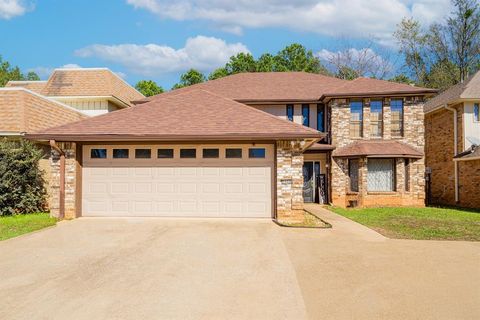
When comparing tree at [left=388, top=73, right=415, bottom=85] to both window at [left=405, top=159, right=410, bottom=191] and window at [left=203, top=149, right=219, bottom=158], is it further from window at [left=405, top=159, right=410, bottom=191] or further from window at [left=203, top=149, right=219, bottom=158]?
window at [left=203, top=149, right=219, bottom=158]

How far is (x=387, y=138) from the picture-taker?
17453 mm

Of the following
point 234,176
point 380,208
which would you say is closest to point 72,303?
point 234,176

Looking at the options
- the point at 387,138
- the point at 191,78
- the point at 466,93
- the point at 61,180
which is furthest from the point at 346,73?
the point at 61,180

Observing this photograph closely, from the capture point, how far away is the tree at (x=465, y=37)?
99.5 feet

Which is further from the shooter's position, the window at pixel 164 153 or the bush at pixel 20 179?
the bush at pixel 20 179

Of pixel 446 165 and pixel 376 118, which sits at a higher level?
pixel 376 118

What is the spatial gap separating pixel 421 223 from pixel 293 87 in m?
10.5

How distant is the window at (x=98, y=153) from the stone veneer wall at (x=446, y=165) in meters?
16.1

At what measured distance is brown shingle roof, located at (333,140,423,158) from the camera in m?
16.3

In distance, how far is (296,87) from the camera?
64.9 ft

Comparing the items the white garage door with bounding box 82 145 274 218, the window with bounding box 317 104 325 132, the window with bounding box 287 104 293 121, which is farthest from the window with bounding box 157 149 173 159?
the window with bounding box 317 104 325 132

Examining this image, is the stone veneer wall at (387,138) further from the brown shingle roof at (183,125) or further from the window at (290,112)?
the brown shingle roof at (183,125)

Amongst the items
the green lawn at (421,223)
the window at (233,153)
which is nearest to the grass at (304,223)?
the green lawn at (421,223)

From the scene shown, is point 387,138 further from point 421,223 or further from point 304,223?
point 304,223
